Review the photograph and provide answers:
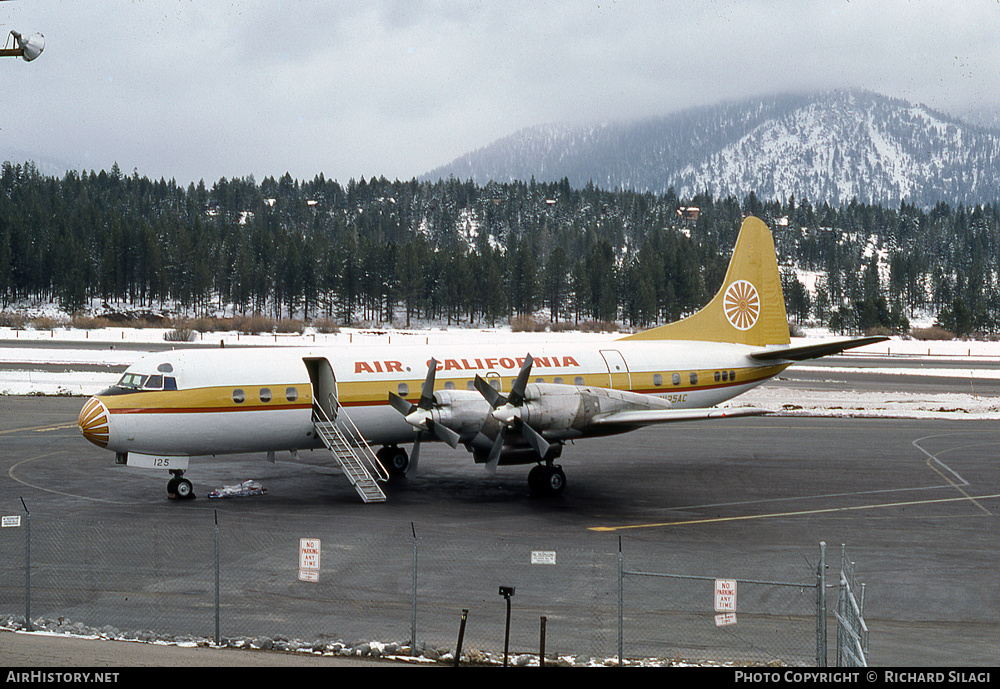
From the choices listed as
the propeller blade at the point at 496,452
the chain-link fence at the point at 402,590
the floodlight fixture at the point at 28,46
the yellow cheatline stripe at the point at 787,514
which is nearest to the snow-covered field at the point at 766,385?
the propeller blade at the point at 496,452

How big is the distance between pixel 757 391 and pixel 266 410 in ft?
127

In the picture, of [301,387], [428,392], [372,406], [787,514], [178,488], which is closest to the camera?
[787,514]

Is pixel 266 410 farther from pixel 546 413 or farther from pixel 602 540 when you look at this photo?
pixel 602 540

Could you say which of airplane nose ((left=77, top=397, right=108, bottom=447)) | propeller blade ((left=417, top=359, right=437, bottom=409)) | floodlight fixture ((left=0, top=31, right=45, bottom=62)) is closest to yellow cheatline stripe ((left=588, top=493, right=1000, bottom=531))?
propeller blade ((left=417, top=359, right=437, bottom=409))

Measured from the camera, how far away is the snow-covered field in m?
48.9

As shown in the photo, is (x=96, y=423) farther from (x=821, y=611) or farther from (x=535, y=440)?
(x=821, y=611)

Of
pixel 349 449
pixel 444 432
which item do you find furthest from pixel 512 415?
pixel 349 449

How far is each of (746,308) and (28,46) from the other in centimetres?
2608

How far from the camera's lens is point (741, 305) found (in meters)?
34.6

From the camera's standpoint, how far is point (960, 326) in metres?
132

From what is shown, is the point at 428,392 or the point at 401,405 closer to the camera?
the point at 401,405

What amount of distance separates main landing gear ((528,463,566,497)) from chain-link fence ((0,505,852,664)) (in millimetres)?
4734

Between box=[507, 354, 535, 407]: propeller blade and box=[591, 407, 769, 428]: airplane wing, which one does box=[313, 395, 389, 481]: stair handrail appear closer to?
box=[507, 354, 535, 407]: propeller blade

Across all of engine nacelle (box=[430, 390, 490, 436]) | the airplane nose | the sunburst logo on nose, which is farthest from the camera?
the sunburst logo on nose
